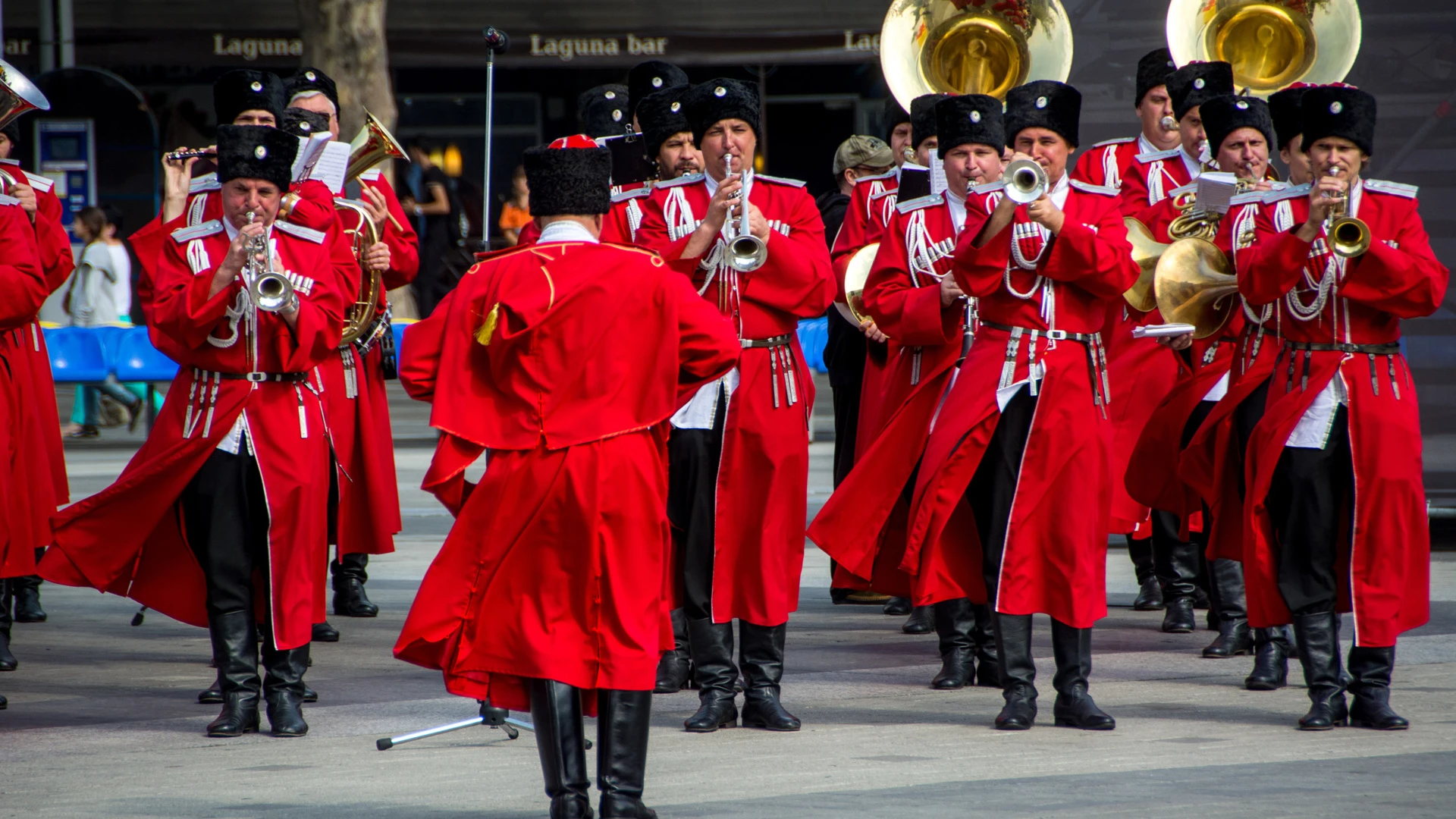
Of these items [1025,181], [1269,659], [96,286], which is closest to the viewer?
[1025,181]

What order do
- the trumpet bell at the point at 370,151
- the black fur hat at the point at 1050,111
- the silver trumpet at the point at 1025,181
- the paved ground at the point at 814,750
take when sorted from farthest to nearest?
1. the trumpet bell at the point at 370,151
2. the black fur hat at the point at 1050,111
3. the silver trumpet at the point at 1025,181
4. the paved ground at the point at 814,750

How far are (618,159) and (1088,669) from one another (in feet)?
10.7

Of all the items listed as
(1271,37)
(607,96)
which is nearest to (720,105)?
(607,96)

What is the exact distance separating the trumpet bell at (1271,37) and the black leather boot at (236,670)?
5.39m

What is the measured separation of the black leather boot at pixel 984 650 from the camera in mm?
7480

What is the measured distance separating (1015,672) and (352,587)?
3.81 meters

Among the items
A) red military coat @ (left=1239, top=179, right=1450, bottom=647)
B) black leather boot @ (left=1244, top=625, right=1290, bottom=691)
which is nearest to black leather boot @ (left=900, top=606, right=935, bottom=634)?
black leather boot @ (left=1244, top=625, right=1290, bottom=691)

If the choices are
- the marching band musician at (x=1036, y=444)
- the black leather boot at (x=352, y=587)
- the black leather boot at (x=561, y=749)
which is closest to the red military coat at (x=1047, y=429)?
the marching band musician at (x=1036, y=444)

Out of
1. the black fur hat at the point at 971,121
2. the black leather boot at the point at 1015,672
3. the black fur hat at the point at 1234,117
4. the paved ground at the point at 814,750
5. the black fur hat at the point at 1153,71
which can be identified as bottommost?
the paved ground at the point at 814,750

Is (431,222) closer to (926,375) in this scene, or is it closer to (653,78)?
(653,78)

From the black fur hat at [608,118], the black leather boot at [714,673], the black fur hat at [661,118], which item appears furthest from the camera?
the black fur hat at [608,118]

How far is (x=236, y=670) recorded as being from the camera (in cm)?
671

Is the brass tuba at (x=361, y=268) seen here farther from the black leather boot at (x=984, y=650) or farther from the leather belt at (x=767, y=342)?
the black leather boot at (x=984, y=650)

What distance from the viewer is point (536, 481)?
5.29 metres
